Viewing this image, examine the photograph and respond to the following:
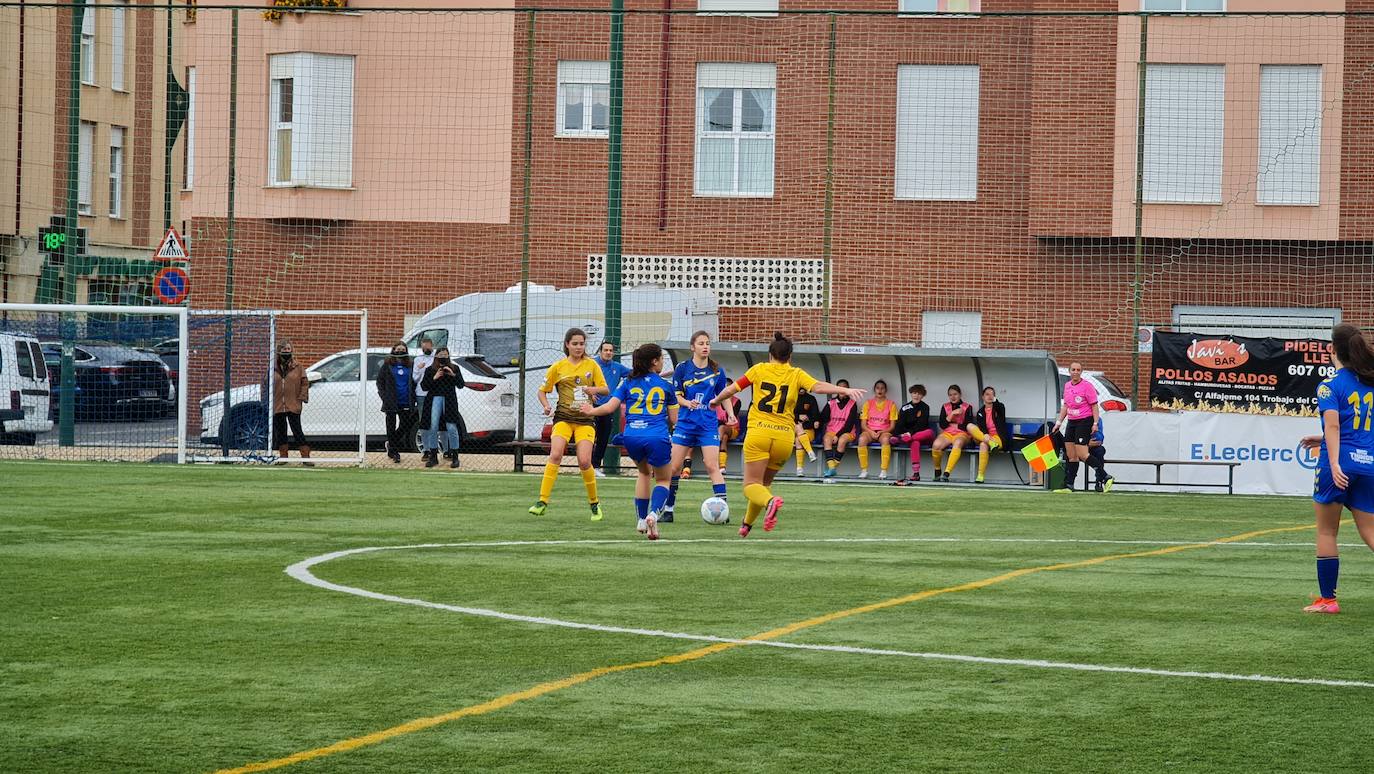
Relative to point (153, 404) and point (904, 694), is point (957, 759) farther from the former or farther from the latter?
point (153, 404)

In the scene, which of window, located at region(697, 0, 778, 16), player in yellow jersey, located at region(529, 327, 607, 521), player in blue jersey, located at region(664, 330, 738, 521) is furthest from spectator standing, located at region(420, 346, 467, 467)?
window, located at region(697, 0, 778, 16)

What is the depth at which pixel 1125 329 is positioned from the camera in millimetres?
30578

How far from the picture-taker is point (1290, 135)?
30234mm

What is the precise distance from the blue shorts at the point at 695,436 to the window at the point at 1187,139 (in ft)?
51.9

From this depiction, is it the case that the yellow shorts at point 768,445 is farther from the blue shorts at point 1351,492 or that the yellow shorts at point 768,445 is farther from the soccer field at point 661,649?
the blue shorts at point 1351,492

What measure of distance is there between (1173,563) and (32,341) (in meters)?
19.3

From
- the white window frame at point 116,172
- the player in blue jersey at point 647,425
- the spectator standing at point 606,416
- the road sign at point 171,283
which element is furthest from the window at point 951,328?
the white window frame at point 116,172

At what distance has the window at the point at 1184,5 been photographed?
32.7m

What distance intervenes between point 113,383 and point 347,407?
357cm

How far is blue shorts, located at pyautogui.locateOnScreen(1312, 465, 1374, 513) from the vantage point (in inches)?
420

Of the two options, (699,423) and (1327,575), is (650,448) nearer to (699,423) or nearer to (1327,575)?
(699,423)

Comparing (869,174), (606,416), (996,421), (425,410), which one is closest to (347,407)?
(425,410)

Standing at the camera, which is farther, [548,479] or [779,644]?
[548,479]

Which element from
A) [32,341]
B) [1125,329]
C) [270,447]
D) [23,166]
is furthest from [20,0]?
[1125,329]
